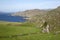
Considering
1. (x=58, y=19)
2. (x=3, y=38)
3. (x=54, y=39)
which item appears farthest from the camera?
(x=58, y=19)

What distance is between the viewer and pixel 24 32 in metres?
20.0

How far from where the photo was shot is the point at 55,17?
2814cm

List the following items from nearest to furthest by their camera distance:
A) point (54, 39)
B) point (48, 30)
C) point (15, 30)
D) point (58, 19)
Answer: point (54, 39), point (15, 30), point (48, 30), point (58, 19)

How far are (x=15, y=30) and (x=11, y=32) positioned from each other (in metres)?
1.04

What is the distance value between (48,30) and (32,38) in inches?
222

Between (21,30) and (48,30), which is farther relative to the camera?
(48,30)

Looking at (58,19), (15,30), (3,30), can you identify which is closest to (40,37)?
(15,30)

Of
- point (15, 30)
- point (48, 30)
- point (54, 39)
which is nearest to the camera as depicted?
point (54, 39)

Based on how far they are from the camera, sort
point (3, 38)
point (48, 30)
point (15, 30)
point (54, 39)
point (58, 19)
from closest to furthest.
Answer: point (3, 38) → point (54, 39) → point (15, 30) → point (48, 30) → point (58, 19)

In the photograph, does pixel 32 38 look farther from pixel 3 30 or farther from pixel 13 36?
pixel 3 30

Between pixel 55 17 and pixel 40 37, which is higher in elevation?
pixel 55 17

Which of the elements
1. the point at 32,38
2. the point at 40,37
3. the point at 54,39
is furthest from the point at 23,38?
the point at 54,39

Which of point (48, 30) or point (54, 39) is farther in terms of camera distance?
point (48, 30)

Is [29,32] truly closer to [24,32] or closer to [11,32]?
[24,32]
